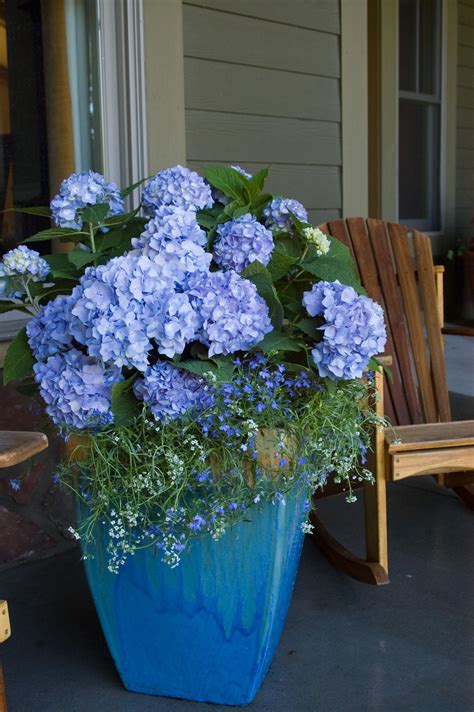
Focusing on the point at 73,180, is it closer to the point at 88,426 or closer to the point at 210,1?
the point at 88,426

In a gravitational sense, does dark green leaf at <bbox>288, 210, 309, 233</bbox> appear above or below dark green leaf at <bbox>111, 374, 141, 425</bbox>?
above

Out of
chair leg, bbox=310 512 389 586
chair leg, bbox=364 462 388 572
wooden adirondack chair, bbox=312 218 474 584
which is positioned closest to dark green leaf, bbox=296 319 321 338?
chair leg, bbox=364 462 388 572

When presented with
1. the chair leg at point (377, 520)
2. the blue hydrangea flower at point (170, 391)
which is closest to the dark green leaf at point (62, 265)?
the blue hydrangea flower at point (170, 391)

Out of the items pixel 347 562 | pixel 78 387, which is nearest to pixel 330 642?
pixel 347 562

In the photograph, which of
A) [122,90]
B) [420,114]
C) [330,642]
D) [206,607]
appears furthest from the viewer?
[420,114]

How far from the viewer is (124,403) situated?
57.7 inches

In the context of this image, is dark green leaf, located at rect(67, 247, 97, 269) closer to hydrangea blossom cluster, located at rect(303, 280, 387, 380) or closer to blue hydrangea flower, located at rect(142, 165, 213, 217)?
blue hydrangea flower, located at rect(142, 165, 213, 217)

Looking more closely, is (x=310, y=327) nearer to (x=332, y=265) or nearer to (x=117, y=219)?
(x=332, y=265)

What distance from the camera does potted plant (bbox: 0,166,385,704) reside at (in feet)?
4.63

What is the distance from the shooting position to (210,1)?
273 centimetres

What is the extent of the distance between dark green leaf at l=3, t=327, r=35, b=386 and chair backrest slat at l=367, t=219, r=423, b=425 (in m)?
1.52

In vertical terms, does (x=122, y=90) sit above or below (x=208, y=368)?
above

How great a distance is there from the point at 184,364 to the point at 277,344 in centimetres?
19

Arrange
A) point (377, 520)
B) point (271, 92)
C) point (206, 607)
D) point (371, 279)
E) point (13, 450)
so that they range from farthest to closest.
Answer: point (271, 92), point (371, 279), point (377, 520), point (206, 607), point (13, 450)
